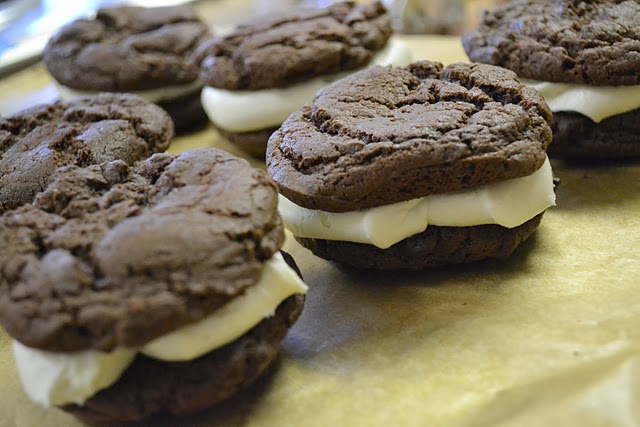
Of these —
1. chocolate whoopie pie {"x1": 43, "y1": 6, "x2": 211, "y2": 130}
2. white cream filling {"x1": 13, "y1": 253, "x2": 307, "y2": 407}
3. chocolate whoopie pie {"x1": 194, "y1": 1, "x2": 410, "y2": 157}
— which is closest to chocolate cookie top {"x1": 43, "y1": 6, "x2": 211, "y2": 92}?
chocolate whoopie pie {"x1": 43, "y1": 6, "x2": 211, "y2": 130}

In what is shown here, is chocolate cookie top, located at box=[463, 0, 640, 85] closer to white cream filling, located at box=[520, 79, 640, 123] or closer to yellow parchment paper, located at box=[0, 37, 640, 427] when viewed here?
white cream filling, located at box=[520, 79, 640, 123]

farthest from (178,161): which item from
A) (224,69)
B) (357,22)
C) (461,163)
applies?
(357,22)

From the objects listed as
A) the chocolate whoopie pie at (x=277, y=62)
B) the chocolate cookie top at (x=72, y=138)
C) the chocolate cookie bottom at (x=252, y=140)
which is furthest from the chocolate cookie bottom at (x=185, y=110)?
the chocolate cookie top at (x=72, y=138)

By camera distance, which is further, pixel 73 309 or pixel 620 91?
pixel 620 91

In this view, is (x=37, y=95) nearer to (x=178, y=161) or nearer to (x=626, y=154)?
(x=178, y=161)

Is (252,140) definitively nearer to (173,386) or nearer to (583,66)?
(583,66)

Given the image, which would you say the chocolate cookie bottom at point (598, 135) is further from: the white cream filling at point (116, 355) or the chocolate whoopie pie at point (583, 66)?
the white cream filling at point (116, 355)
